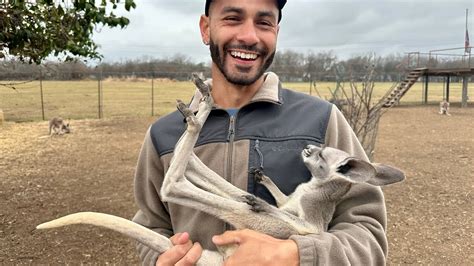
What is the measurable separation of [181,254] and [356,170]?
35.4 inches

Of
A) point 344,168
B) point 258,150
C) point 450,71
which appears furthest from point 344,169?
point 450,71

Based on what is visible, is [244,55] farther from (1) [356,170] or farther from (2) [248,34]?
(1) [356,170]

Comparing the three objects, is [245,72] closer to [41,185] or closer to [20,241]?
[20,241]

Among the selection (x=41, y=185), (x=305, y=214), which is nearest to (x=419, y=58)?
(x=41, y=185)

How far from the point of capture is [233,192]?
6.97 ft

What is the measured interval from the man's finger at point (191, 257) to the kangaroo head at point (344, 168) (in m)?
0.67

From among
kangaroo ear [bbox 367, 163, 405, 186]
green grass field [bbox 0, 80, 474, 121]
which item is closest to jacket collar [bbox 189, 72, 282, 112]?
kangaroo ear [bbox 367, 163, 405, 186]

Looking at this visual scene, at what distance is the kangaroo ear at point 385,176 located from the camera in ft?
6.75

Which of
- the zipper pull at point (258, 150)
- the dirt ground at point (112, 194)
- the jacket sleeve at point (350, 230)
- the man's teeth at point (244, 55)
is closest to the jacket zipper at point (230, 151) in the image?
the zipper pull at point (258, 150)

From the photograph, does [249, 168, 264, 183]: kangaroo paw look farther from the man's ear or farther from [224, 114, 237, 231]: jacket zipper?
the man's ear

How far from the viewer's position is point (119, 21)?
6273 mm

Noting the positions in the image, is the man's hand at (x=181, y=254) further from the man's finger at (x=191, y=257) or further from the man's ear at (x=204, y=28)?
the man's ear at (x=204, y=28)

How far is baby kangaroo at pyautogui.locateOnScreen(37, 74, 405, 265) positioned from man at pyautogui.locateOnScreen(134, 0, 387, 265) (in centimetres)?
8

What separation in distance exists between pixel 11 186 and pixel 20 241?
142 inches
